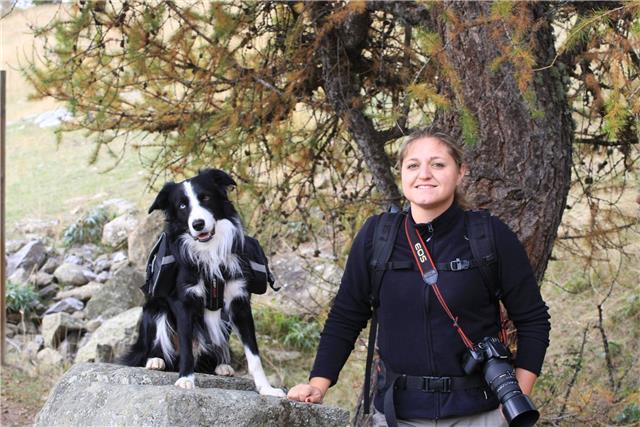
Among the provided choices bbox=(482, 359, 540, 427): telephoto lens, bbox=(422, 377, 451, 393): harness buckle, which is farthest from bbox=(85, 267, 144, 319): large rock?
bbox=(482, 359, 540, 427): telephoto lens

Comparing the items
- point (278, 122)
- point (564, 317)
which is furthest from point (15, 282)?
point (564, 317)

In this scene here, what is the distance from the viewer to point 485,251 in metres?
2.72

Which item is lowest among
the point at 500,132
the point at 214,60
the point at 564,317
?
the point at 564,317

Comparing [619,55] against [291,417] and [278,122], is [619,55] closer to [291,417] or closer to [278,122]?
[291,417]

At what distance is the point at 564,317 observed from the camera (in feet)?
25.8

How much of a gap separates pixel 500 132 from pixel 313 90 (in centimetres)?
202

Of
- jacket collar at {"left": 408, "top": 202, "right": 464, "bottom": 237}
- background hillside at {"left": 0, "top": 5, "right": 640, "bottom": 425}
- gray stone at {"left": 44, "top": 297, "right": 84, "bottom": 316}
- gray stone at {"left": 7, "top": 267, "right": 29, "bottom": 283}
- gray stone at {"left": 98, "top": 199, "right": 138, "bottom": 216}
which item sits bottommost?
background hillside at {"left": 0, "top": 5, "right": 640, "bottom": 425}

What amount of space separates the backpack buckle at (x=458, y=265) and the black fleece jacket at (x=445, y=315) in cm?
2

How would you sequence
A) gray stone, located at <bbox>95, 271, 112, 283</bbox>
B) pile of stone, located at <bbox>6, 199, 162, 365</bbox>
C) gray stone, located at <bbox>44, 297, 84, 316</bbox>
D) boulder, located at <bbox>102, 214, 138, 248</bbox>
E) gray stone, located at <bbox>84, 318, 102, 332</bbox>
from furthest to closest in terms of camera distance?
boulder, located at <bbox>102, 214, 138, 248</bbox>, gray stone, located at <bbox>95, 271, 112, 283</bbox>, gray stone, located at <bbox>44, 297, 84, 316</bbox>, gray stone, located at <bbox>84, 318, 102, 332</bbox>, pile of stone, located at <bbox>6, 199, 162, 365</bbox>

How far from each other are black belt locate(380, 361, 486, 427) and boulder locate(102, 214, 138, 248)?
9.40 meters

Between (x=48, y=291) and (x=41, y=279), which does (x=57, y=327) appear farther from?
(x=41, y=279)

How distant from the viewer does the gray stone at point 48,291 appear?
33.4 feet

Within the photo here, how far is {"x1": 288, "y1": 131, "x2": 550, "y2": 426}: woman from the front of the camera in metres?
2.70

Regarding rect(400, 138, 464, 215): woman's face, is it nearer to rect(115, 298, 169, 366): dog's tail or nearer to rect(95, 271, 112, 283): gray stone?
rect(115, 298, 169, 366): dog's tail
